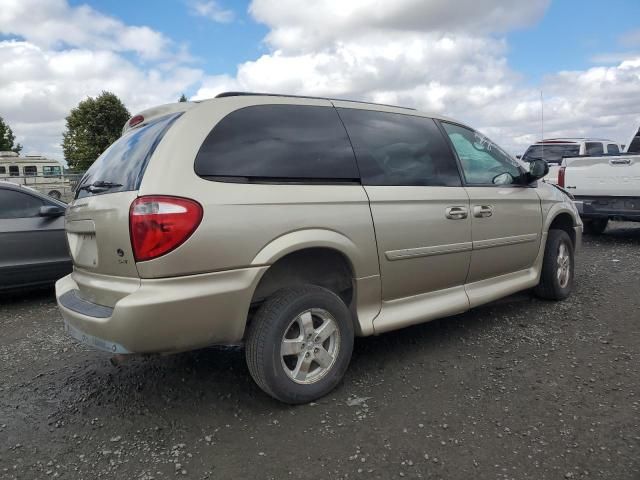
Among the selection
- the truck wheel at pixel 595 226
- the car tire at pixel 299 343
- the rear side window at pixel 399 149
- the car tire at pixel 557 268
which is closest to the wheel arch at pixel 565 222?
the car tire at pixel 557 268

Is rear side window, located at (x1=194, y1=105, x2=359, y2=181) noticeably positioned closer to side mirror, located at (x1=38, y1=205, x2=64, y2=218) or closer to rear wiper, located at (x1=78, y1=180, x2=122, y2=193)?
rear wiper, located at (x1=78, y1=180, x2=122, y2=193)

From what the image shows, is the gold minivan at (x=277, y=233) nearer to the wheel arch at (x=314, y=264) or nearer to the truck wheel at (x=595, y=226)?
the wheel arch at (x=314, y=264)

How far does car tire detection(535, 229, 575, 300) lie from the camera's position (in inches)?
183

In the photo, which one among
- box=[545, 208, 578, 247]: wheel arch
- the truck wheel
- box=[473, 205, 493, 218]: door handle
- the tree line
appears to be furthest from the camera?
the tree line

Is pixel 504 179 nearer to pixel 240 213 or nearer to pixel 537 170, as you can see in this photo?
pixel 537 170

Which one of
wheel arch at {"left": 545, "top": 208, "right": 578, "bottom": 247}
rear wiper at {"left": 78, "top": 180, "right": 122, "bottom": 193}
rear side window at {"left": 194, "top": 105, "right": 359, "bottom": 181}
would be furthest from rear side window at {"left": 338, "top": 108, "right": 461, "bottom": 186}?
wheel arch at {"left": 545, "top": 208, "right": 578, "bottom": 247}

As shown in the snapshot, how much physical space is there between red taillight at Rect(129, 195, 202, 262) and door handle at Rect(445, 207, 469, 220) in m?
1.82

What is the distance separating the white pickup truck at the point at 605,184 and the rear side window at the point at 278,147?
610 centimetres

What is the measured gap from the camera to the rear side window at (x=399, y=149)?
327 cm

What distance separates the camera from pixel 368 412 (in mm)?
2832

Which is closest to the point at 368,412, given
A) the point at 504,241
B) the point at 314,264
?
the point at 314,264

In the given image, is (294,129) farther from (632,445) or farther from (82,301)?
(632,445)

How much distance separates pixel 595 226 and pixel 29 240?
8.85 meters

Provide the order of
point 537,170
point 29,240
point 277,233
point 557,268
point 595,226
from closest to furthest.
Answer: point 277,233
point 537,170
point 557,268
point 29,240
point 595,226
